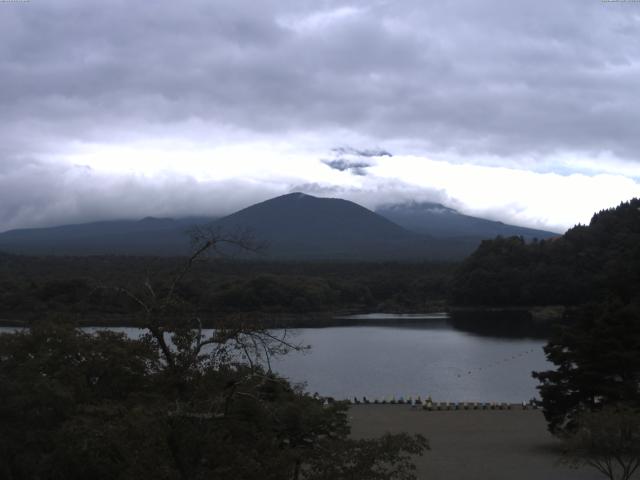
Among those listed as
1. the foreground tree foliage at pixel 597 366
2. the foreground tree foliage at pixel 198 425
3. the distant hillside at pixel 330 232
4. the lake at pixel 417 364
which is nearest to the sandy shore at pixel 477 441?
the foreground tree foliage at pixel 597 366

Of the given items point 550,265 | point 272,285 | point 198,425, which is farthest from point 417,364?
point 550,265

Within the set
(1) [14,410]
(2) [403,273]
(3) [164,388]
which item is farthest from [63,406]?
(2) [403,273]

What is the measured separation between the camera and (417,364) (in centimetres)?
2897

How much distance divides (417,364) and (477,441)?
14.2m

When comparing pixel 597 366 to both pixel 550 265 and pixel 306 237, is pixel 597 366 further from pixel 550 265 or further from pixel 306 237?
pixel 306 237

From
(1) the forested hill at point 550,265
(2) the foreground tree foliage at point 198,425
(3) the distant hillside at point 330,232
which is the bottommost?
(2) the foreground tree foliage at point 198,425

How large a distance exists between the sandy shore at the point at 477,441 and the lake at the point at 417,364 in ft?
7.92

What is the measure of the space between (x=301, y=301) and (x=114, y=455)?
156ft

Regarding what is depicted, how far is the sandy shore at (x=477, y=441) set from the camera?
12.0m

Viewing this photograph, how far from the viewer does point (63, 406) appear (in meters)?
8.04

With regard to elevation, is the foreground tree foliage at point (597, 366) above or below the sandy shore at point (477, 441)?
above

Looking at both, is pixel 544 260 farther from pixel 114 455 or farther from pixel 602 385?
pixel 114 455

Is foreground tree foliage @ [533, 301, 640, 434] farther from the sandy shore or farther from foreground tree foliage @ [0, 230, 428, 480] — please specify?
foreground tree foliage @ [0, 230, 428, 480]

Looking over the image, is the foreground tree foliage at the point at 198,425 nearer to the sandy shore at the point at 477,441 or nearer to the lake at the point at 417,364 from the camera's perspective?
the sandy shore at the point at 477,441
